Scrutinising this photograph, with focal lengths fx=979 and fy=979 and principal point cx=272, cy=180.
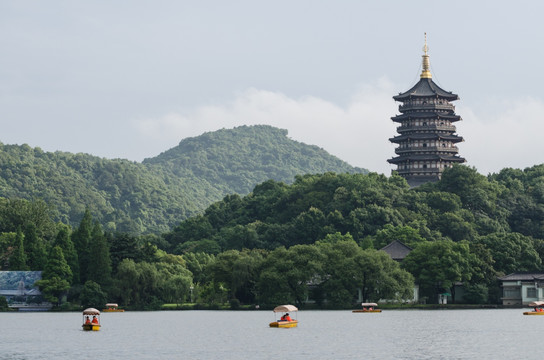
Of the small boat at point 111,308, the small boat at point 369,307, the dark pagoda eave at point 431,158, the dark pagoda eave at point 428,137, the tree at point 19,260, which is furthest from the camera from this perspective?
the dark pagoda eave at point 431,158

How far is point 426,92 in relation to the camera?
142 metres

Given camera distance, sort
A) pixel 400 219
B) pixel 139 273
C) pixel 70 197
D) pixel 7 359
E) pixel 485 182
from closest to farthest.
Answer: pixel 7 359, pixel 139 273, pixel 400 219, pixel 485 182, pixel 70 197

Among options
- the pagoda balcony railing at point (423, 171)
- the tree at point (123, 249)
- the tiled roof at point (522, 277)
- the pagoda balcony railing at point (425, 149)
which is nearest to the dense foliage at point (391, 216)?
the tiled roof at point (522, 277)

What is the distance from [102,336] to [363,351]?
21.3m

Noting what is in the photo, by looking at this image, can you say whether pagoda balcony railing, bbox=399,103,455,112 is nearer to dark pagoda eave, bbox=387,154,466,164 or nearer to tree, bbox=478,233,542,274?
dark pagoda eave, bbox=387,154,466,164

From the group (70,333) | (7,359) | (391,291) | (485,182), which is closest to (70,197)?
(485,182)

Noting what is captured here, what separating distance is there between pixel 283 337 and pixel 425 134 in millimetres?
81511

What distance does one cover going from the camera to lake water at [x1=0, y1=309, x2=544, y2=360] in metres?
53.9

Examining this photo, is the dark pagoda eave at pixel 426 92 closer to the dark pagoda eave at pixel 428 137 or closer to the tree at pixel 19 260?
the dark pagoda eave at pixel 428 137

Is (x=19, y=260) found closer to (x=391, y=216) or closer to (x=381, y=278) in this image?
(x=381, y=278)

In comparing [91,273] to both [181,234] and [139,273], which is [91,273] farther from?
[181,234]

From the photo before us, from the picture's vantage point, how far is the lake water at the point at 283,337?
53.9 m

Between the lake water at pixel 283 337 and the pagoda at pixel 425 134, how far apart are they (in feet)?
169

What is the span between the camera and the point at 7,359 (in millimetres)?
51469
